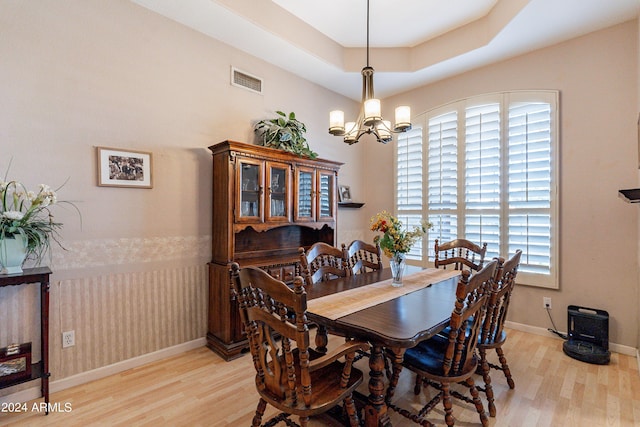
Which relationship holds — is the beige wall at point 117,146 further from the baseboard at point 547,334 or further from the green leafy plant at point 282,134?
the baseboard at point 547,334

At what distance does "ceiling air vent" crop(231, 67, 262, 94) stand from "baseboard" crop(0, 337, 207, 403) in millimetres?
2626

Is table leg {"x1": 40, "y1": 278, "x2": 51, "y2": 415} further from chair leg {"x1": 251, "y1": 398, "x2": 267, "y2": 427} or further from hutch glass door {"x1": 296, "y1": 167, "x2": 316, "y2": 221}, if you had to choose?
Answer: hutch glass door {"x1": 296, "y1": 167, "x2": 316, "y2": 221}

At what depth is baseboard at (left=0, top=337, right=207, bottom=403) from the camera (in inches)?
83.0

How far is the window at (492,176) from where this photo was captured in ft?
10.5

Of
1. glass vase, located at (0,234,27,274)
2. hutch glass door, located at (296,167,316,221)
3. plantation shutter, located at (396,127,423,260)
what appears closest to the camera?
glass vase, located at (0,234,27,274)

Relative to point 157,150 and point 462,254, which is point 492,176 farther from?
point 157,150

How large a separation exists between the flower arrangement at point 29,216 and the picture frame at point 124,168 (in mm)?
421

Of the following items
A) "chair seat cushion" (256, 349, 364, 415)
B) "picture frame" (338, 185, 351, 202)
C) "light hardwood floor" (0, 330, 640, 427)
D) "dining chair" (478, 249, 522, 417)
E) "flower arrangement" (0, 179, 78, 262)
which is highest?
"picture frame" (338, 185, 351, 202)

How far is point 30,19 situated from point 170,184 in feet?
4.69

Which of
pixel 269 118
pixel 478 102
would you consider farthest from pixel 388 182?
pixel 269 118

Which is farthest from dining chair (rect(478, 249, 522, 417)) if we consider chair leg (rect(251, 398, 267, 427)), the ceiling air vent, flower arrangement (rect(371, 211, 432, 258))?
the ceiling air vent

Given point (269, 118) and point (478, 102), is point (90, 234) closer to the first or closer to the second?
point (269, 118)

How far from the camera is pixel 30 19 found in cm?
216

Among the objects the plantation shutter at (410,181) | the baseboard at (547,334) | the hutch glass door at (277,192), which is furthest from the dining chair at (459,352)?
the plantation shutter at (410,181)
